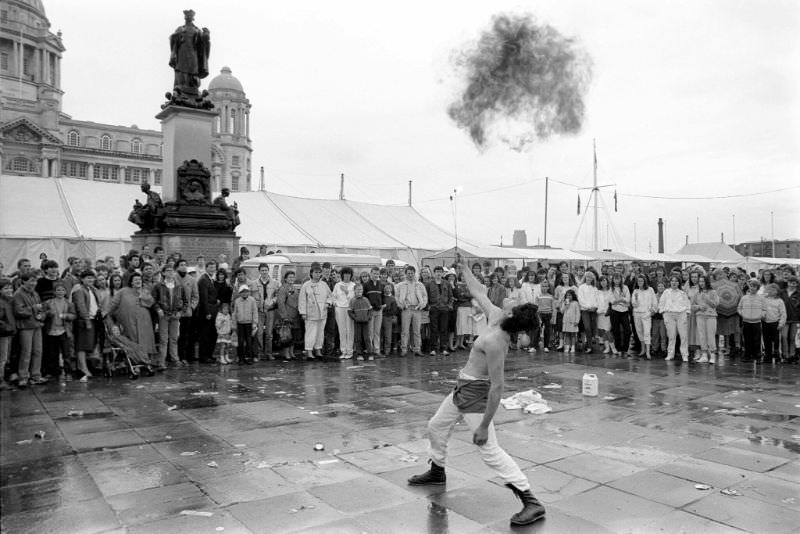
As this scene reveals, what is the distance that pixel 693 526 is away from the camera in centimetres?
418

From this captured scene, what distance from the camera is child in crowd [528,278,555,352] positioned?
14203mm

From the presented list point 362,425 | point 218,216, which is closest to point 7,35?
point 218,216

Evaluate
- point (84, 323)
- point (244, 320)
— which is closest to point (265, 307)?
point (244, 320)

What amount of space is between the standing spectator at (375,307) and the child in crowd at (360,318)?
0.10m

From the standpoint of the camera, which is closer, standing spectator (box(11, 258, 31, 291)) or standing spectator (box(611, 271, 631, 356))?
standing spectator (box(11, 258, 31, 291))

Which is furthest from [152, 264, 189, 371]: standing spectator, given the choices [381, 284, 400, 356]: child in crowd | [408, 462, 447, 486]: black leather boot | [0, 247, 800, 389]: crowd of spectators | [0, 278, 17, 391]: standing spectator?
[408, 462, 447, 486]: black leather boot

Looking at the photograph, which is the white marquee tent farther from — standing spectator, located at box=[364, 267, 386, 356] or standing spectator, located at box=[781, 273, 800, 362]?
standing spectator, located at box=[781, 273, 800, 362]

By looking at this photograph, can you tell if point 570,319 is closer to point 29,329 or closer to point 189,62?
point 29,329

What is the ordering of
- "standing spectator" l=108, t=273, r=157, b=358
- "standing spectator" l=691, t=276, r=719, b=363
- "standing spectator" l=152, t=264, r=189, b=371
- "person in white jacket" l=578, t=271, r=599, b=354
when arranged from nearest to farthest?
"standing spectator" l=108, t=273, r=157, b=358 → "standing spectator" l=152, t=264, r=189, b=371 → "standing spectator" l=691, t=276, r=719, b=363 → "person in white jacket" l=578, t=271, r=599, b=354

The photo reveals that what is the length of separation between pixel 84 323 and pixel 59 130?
8351cm

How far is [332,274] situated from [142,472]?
8135 mm

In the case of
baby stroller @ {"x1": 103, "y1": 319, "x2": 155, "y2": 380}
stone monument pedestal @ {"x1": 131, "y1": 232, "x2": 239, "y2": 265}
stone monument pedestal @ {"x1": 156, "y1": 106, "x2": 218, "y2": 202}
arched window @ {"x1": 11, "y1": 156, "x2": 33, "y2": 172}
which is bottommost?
baby stroller @ {"x1": 103, "y1": 319, "x2": 155, "y2": 380}

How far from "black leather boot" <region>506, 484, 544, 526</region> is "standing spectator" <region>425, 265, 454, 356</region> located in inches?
357

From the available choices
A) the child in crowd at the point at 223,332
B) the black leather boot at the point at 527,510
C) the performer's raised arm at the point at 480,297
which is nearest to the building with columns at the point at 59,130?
the child in crowd at the point at 223,332
